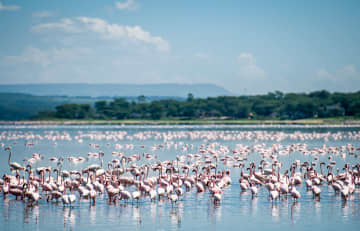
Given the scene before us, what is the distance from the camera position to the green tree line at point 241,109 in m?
108

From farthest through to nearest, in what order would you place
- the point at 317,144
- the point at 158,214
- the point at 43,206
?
the point at 317,144
the point at 43,206
the point at 158,214

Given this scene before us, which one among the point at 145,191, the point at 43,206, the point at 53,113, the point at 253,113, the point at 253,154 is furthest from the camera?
the point at 53,113

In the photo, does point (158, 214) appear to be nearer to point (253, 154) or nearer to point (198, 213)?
point (198, 213)

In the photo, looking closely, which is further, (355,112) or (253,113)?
(253,113)

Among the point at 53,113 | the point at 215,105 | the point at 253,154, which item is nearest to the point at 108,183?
the point at 253,154

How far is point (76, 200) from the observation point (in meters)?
17.9

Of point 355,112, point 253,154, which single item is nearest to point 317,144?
point 253,154

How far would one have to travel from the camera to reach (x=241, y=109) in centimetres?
12262

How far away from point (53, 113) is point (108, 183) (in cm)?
13160

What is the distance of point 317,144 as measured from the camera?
4316 centimetres

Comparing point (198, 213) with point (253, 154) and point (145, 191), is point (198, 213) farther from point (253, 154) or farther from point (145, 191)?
point (253, 154)

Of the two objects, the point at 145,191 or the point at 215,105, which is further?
the point at 215,105

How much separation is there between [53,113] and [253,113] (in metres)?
56.7

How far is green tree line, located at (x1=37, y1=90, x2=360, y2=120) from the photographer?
108m
